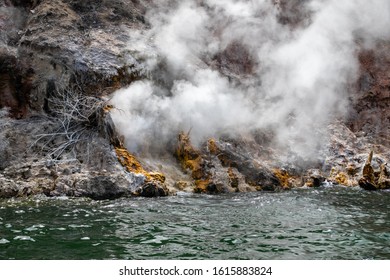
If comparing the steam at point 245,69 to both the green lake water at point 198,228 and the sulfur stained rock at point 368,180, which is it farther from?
the green lake water at point 198,228

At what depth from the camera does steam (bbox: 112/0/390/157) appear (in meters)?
13.8

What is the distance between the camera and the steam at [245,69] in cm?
1380

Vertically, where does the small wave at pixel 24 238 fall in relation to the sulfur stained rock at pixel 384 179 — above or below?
above

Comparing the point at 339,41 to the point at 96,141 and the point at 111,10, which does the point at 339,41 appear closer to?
the point at 111,10

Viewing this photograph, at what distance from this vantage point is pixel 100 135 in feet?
39.5

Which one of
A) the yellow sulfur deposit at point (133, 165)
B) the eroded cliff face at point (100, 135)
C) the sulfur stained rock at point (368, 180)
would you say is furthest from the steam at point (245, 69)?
the sulfur stained rock at point (368, 180)

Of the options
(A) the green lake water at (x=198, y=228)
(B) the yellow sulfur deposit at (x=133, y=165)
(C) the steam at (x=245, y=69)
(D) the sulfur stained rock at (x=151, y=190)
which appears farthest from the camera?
(C) the steam at (x=245, y=69)

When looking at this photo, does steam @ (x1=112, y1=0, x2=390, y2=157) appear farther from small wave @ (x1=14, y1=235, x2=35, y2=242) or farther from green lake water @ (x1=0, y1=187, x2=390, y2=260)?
small wave @ (x1=14, y1=235, x2=35, y2=242)

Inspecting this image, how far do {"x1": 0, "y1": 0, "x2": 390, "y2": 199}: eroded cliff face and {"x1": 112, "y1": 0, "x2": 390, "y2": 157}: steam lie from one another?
1.47 feet

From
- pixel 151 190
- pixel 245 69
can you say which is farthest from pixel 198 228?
pixel 245 69

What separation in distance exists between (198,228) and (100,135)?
17.9ft

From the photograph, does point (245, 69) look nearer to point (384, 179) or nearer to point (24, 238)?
point (384, 179)

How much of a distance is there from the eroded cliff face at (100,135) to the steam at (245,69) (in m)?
0.45

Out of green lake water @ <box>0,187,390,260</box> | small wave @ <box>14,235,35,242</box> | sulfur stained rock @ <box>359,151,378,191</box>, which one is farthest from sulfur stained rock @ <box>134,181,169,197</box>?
sulfur stained rock @ <box>359,151,378,191</box>
